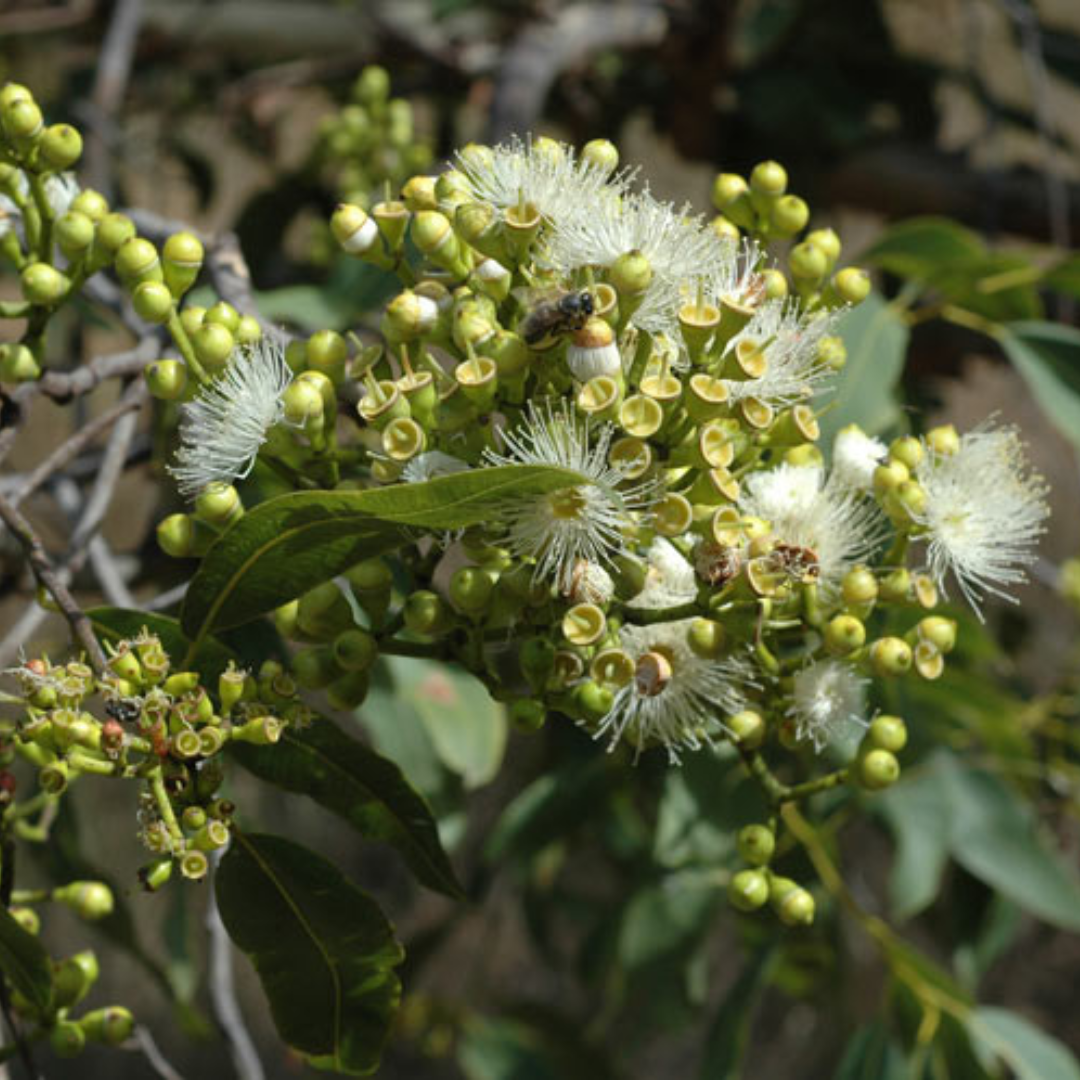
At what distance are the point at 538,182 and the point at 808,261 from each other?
18 cm

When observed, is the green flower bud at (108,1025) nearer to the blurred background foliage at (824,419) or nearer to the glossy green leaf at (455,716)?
the blurred background foliage at (824,419)

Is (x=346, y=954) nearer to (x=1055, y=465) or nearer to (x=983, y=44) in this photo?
(x=983, y=44)

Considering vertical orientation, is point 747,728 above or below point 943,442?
below

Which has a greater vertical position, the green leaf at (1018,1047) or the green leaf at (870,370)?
the green leaf at (870,370)

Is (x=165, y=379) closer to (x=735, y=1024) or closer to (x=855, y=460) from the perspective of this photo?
Answer: (x=855, y=460)

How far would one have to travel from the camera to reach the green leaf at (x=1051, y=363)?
4.98 feet

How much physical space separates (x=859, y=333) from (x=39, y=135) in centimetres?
81

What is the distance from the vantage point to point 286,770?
0.90 meters

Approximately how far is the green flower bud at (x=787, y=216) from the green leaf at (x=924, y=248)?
2.19 ft

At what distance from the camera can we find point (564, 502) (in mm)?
753

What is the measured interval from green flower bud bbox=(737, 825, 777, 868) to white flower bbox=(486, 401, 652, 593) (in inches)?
7.9

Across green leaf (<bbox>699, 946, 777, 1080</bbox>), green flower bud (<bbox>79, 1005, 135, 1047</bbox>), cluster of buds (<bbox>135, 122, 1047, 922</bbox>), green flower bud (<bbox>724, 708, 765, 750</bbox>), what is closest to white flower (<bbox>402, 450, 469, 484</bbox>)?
cluster of buds (<bbox>135, 122, 1047, 922</bbox>)

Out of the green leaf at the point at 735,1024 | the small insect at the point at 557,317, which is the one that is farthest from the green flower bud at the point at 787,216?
the green leaf at the point at 735,1024

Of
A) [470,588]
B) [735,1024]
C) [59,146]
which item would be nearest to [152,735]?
[470,588]
